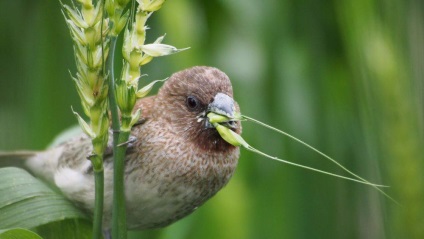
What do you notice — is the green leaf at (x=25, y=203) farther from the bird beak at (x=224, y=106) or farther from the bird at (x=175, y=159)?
the bird beak at (x=224, y=106)

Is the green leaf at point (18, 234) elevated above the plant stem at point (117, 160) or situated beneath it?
situated beneath

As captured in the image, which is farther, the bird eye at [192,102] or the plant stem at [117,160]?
the bird eye at [192,102]

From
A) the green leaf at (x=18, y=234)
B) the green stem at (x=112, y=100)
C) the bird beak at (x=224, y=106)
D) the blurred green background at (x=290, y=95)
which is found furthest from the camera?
the bird beak at (x=224, y=106)

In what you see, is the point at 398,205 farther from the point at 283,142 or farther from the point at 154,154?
the point at 283,142

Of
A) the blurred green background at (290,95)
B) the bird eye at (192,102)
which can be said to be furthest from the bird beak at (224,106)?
the blurred green background at (290,95)

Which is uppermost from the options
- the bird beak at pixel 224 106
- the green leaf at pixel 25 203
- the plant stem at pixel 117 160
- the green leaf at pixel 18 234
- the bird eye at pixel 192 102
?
the bird eye at pixel 192 102

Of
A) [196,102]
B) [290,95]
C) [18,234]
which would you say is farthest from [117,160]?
[290,95]

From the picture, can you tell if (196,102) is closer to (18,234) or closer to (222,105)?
(222,105)
